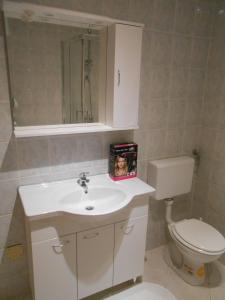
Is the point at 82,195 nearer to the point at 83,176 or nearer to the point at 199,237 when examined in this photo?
the point at 83,176

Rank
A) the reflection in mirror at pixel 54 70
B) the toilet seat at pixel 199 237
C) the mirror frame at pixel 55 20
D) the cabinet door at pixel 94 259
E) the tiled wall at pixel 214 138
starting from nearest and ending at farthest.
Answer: the mirror frame at pixel 55 20, the reflection in mirror at pixel 54 70, the cabinet door at pixel 94 259, the toilet seat at pixel 199 237, the tiled wall at pixel 214 138

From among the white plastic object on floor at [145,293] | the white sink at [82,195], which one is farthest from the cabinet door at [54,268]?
the white plastic object on floor at [145,293]

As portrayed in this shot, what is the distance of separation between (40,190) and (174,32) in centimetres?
153

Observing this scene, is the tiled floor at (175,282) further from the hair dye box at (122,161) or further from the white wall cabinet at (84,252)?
the hair dye box at (122,161)

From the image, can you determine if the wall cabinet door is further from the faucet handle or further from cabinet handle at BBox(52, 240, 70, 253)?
cabinet handle at BBox(52, 240, 70, 253)

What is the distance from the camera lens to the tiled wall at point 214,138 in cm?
198

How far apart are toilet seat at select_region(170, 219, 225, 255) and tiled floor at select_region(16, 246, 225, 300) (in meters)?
0.38


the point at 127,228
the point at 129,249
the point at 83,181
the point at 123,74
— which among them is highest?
the point at 123,74

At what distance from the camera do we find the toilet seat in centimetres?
172

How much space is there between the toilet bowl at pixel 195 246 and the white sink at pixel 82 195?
0.55 metres

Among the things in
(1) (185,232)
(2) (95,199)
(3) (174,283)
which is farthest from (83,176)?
(3) (174,283)

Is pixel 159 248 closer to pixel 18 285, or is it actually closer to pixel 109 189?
pixel 109 189

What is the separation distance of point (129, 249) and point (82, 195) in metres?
0.52

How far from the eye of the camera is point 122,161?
178 centimetres
